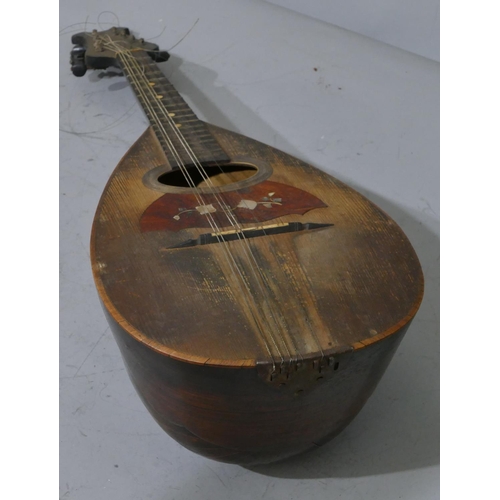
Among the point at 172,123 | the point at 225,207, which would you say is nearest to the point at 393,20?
the point at 172,123

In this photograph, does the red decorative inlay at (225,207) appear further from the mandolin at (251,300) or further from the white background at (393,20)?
the white background at (393,20)

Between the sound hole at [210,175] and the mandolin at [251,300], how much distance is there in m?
0.01

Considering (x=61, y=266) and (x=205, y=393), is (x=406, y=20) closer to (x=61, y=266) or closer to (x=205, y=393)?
(x=61, y=266)

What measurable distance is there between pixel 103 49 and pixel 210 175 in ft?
2.59

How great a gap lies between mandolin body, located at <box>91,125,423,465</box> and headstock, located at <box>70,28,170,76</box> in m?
0.83

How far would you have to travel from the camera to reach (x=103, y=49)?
2.01m

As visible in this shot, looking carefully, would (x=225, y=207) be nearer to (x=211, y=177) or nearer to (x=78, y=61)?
(x=211, y=177)

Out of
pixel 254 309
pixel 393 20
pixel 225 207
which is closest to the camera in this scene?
pixel 254 309

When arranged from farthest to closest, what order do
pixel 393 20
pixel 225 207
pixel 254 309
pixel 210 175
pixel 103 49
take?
pixel 393 20, pixel 103 49, pixel 210 175, pixel 225 207, pixel 254 309

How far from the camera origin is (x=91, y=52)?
2.00 meters

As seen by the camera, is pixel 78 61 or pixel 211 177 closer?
pixel 211 177

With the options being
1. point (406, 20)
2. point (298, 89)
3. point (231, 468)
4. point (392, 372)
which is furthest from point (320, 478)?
point (406, 20)

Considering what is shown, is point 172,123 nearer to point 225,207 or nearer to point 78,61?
point 225,207

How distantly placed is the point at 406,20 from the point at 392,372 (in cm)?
139
